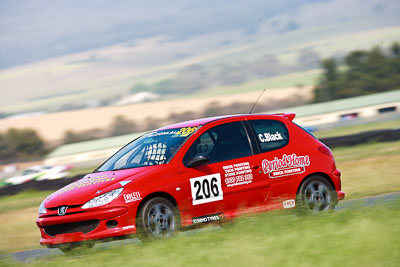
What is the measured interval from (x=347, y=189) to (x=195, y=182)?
273 inches

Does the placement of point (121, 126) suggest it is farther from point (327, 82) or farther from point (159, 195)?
point (159, 195)

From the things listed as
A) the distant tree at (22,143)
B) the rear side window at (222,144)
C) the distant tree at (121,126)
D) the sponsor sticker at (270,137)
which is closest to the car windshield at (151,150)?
the rear side window at (222,144)

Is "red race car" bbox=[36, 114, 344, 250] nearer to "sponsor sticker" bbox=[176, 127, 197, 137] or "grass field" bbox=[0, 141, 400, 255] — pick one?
"sponsor sticker" bbox=[176, 127, 197, 137]

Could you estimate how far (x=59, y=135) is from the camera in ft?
282

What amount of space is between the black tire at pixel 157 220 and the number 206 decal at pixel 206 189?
0.36m

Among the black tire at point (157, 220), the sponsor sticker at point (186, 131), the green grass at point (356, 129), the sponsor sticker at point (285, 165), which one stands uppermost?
the sponsor sticker at point (186, 131)

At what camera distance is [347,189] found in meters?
13.6

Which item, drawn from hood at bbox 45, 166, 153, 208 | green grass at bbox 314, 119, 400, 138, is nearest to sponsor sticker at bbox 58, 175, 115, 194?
hood at bbox 45, 166, 153, 208

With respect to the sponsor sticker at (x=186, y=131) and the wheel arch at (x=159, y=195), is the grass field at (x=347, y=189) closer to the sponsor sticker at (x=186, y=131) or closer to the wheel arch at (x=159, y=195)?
the wheel arch at (x=159, y=195)

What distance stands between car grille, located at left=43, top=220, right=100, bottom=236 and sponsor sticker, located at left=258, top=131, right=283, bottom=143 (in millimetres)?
2490

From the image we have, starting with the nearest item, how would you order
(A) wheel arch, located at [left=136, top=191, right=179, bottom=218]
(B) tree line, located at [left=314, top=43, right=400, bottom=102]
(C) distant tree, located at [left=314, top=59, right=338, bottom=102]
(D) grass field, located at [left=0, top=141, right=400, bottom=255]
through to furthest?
(A) wheel arch, located at [left=136, top=191, right=179, bottom=218] < (D) grass field, located at [left=0, top=141, right=400, bottom=255] < (C) distant tree, located at [left=314, top=59, right=338, bottom=102] < (B) tree line, located at [left=314, top=43, right=400, bottom=102]

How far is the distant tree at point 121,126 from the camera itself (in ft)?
258

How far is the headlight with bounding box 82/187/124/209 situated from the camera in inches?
278

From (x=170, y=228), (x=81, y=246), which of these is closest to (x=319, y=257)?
(x=170, y=228)
